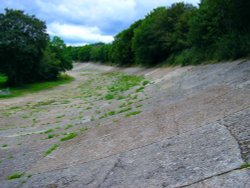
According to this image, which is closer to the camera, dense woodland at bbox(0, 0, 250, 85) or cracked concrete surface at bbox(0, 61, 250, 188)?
cracked concrete surface at bbox(0, 61, 250, 188)

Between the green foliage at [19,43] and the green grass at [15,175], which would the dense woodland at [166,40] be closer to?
the green foliage at [19,43]

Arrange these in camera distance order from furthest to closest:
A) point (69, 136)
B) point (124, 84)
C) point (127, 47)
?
1. point (127, 47)
2. point (124, 84)
3. point (69, 136)

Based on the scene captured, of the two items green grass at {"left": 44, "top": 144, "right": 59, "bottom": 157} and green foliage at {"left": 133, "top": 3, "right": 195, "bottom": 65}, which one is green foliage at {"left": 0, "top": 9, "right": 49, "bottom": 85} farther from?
green grass at {"left": 44, "top": 144, "right": 59, "bottom": 157}

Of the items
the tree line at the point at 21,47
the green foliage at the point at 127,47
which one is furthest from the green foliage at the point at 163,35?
the tree line at the point at 21,47

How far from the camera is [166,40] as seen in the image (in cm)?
3822

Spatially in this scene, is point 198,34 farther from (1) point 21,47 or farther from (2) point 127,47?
(2) point 127,47

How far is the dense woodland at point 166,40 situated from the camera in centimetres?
2206

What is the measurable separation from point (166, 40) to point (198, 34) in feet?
35.9

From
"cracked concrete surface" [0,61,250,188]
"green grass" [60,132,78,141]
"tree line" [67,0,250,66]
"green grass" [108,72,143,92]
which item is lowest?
"green grass" [108,72,143,92]

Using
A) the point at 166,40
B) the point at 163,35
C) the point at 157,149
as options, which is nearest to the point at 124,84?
the point at 166,40

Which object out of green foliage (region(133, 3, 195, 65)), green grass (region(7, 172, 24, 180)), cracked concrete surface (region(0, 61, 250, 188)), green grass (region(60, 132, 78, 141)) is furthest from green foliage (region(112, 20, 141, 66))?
green grass (region(7, 172, 24, 180))

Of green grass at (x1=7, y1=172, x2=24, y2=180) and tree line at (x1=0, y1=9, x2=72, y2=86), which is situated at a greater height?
tree line at (x1=0, y1=9, x2=72, y2=86)

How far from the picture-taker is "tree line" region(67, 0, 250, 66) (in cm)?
2123

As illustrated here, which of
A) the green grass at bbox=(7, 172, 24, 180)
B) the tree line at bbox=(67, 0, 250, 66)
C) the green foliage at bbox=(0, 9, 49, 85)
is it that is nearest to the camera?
the green grass at bbox=(7, 172, 24, 180)
